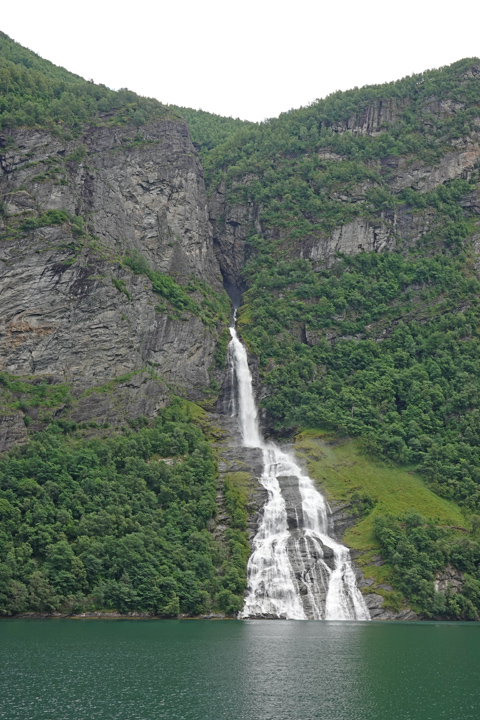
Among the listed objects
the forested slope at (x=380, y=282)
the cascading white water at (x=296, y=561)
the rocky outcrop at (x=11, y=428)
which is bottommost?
the cascading white water at (x=296, y=561)

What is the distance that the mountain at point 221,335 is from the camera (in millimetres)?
87000

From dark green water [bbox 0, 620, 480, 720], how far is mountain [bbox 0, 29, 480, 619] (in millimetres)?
18995

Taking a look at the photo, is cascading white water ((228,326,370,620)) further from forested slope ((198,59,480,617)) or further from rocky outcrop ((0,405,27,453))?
rocky outcrop ((0,405,27,453))

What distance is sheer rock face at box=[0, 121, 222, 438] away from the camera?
117750 millimetres

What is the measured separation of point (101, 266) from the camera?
129125 mm

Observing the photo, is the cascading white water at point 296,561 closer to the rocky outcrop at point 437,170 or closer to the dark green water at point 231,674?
the dark green water at point 231,674

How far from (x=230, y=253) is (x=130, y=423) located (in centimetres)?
7324

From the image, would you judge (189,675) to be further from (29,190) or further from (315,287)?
(315,287)

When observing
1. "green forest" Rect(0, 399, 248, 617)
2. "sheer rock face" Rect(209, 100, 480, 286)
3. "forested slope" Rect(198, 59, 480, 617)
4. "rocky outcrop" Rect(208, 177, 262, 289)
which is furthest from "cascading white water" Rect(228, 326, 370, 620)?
"rocky outcrop" Rect(208, 177, 262, 289)

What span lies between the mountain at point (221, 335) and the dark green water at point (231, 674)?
19.0 metres

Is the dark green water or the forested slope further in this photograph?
the forested slope

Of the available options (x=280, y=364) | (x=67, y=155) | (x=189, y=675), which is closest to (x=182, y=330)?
(x=280, y=364)

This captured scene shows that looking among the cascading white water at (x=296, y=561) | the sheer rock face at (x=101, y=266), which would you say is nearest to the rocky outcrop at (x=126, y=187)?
the sheer rock face at (x=101, y=266)

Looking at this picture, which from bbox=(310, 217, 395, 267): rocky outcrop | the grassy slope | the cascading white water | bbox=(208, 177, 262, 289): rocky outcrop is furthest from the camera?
bbox=(208, 177, 262, 289): rocky outcrop
